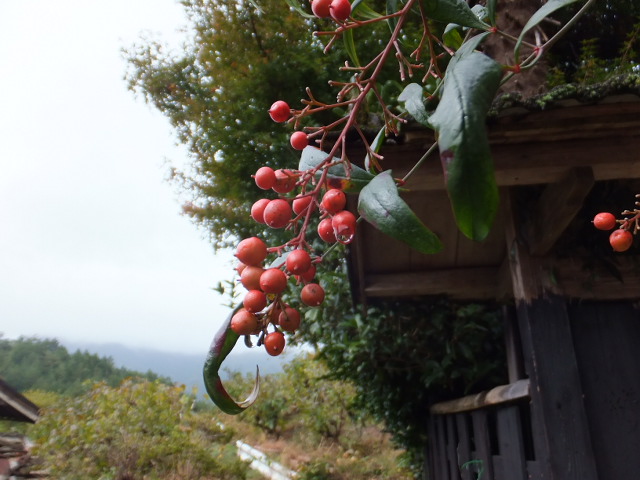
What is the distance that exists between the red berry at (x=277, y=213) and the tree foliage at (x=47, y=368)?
654 cm

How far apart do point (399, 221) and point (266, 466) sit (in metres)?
5.64

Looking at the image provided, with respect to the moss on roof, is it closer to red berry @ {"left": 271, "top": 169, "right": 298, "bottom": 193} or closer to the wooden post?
the wooden post

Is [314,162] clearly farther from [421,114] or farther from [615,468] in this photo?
[615,468]

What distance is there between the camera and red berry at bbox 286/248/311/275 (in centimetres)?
38

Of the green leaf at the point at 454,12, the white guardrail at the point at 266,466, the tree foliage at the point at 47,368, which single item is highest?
the tree foliage at the point at 47,368

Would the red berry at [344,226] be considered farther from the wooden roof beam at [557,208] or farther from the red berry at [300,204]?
the wooden roof beam at [557,208]

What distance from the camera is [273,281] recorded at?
37 cm

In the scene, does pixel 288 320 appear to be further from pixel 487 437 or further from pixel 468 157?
pixel 487 437

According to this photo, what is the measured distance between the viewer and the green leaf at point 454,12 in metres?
0.38

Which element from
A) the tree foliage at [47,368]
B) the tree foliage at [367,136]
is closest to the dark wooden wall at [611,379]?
the tree foliage at [367,136]

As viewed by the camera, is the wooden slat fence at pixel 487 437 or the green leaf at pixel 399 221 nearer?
the green leaf at pixel 399 221

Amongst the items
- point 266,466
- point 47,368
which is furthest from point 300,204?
point 47,368

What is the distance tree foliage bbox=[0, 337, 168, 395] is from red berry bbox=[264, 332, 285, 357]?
257 inches

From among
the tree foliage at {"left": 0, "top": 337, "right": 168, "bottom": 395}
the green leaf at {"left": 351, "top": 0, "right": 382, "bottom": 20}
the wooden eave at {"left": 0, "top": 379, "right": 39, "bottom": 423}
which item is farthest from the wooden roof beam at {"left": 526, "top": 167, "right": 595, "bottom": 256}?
the tree foliage at {"left": 0, "top": 337, "right": 168, "bottom": 395}
